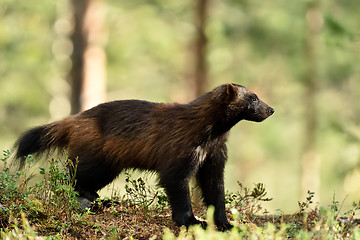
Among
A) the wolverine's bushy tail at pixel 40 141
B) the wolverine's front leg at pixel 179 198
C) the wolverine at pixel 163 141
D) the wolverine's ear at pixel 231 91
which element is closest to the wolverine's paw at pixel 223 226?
the wolverine at pixel 163 141

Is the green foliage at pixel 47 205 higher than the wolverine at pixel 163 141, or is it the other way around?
the wolverine at pixel 163 141

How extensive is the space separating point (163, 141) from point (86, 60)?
6.07 metres

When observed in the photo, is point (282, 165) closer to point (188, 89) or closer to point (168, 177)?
point (188, 89)

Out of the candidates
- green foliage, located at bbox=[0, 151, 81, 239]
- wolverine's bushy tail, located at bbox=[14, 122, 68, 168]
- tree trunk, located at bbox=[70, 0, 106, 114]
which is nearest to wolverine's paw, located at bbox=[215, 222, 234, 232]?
green foliage, located at bbox=[0, 151, 81, 239]

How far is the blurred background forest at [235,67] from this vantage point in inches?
735

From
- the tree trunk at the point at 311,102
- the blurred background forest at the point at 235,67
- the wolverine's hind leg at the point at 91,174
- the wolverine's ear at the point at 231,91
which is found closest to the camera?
the wolverine's ear at the point at 231,91

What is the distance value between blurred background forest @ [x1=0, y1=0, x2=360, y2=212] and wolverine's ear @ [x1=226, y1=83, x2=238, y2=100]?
1213cm

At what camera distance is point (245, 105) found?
18.0 feet

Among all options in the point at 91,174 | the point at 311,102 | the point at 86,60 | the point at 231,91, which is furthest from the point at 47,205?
the point at 311,102

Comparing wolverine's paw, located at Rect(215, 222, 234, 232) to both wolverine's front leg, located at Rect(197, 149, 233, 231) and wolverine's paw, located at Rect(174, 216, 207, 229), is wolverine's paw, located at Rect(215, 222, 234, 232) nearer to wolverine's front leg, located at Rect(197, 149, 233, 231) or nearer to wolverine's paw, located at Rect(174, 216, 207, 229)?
wolverine's front leg, located at Rect(197, 149, 233, 231)

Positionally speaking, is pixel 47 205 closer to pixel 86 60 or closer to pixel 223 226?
pixel 223 226

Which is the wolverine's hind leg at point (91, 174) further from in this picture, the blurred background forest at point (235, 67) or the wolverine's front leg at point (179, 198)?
the blurred background forest at point (235, 67)

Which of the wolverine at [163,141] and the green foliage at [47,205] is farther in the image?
the wolverine at [163,141]

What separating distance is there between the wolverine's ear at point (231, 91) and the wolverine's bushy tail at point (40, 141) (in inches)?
71.6
